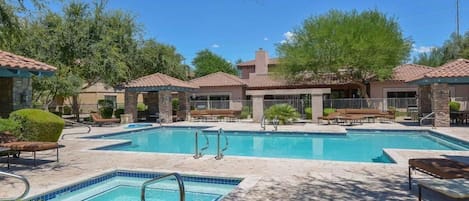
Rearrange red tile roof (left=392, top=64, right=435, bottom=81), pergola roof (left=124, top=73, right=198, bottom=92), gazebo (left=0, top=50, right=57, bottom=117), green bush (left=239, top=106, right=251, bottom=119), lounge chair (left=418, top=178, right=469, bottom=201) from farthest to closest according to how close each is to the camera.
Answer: red tile roof (left=392, top=64, right=435, bottom=81) → green bush (left=239, top=106, right=251, bottom=119) → pergola roof (left=124, top=73, right=198, bottom=92) → gazebo (left=0, top=50, right=57, bottom=117) → lounge chair (left=418, top=178, right=469, bottom=201)

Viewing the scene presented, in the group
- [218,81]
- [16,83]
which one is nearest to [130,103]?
[218,81]

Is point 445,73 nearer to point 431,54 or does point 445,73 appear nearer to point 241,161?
point 241,161

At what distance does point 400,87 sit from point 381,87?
1.41 metres

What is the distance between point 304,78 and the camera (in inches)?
1190

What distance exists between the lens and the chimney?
38750 mm

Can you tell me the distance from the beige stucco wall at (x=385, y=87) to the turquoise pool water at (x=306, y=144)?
1219 centimetres

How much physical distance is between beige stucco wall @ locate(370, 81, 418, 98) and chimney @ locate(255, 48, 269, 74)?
12252mm

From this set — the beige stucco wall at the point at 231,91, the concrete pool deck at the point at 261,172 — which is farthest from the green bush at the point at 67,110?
the concrete pool deck at the point at 261,172

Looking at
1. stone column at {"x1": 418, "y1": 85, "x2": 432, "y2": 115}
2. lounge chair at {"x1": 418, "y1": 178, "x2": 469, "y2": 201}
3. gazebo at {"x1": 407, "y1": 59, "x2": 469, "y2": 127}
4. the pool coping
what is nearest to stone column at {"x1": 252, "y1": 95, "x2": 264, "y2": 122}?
gazebo at {"x1": 407, "y1": 59, "x2": 469, "y2": 127}

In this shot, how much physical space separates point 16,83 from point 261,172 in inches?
342

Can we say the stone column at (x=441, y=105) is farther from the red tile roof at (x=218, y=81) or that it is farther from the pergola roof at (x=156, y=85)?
the red tile roof at (x=218, y=81)

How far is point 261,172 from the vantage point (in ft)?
26.1

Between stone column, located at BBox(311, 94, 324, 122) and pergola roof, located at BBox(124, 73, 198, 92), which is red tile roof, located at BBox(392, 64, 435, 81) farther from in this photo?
pergola roof, located at BBox(124, 73, 198, 92)

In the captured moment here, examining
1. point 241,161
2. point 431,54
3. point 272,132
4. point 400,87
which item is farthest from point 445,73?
point 431,54
